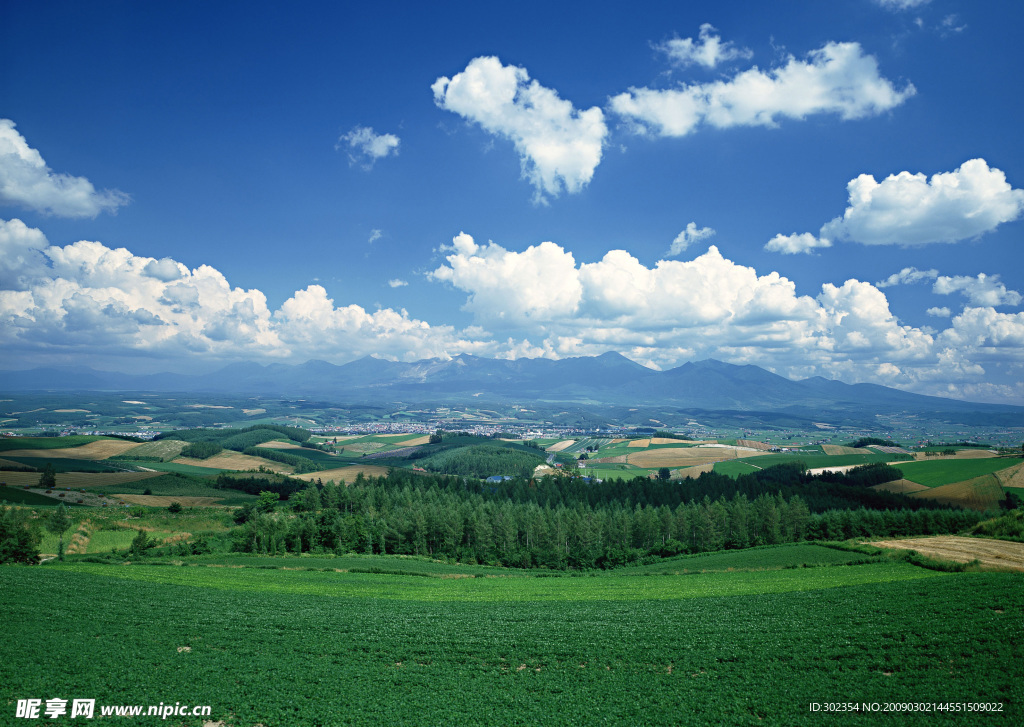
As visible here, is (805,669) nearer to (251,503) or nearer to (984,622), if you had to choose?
(984,622)

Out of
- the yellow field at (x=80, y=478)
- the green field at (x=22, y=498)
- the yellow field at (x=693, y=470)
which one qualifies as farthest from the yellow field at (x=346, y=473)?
the yellow field at (x=693, y=470)

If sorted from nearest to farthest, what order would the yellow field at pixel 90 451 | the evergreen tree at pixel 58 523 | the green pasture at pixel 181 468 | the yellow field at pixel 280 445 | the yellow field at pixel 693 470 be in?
the evergreen tree at pixel 58 523, the yellow field at pixel 90 451, the green pasture at pixel 181 468, the yellow field at pixel 693 470, the yellow field at pixel 280 445

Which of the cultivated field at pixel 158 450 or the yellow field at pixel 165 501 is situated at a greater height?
the cultivated field at pixel 158 450

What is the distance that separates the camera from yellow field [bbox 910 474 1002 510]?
275 feet

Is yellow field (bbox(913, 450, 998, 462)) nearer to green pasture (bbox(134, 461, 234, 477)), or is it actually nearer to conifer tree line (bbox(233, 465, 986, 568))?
conifer tree line (bbox(233, 465, 986, 568))

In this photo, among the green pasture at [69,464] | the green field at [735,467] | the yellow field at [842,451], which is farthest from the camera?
the yellow field at [842,451]

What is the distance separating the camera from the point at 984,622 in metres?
21.3

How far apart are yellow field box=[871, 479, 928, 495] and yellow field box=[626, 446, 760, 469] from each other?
4816 centimetres

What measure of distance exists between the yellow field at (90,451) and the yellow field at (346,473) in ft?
157

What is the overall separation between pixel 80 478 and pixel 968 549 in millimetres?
132816

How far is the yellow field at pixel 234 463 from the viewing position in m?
129

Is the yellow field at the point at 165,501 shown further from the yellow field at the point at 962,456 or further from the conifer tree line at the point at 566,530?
the yellow field at the point at 962,456

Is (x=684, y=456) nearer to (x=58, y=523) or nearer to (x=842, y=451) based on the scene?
(x=842, y=451)

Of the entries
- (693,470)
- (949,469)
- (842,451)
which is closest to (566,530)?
(693,470)
